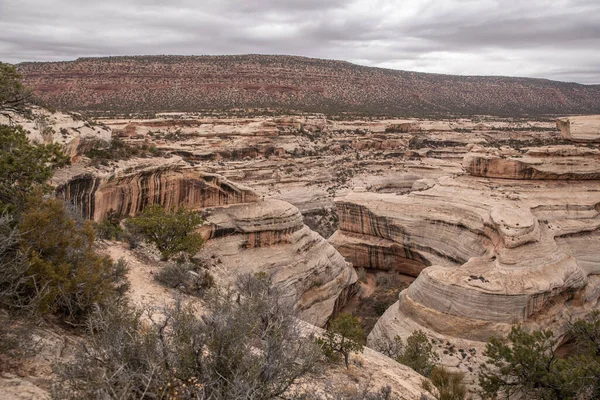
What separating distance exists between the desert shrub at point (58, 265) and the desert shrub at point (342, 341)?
4999 mm

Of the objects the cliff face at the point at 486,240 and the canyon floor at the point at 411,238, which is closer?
the canyon floor at the point at 411,238

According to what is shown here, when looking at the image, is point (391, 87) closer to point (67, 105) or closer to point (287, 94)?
point (287, 94)

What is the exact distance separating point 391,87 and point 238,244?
101 metres

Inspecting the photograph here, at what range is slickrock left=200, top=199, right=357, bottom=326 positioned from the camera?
1738 cm

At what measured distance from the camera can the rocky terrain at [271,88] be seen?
79.6 m

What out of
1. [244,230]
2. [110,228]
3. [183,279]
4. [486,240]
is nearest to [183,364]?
[183,279]

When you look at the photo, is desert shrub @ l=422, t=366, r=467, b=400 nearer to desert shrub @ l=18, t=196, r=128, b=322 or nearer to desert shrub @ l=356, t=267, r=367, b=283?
desert shrub @ l=18, t=196, r=128, b=322

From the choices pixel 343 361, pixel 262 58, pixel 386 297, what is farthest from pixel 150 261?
pixel 262 58

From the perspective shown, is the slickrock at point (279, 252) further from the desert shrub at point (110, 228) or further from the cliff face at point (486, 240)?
the desert shrub at point (110, 228)

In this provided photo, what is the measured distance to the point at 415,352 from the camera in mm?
14273

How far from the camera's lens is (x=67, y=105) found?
73312 mm

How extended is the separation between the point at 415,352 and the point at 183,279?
8.70 metres

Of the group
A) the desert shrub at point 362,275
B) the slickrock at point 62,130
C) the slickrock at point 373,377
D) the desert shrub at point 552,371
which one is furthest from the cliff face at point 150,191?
the desert shrub at point 552,371

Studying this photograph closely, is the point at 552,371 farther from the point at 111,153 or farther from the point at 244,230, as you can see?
the point at 111,153
